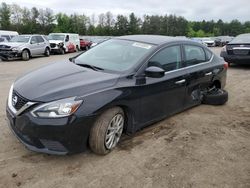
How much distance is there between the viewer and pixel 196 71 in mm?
5398

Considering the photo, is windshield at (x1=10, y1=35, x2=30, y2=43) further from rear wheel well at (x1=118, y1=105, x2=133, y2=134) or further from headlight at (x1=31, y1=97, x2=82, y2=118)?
headlight at (x1=31, y1=97, x2=82, y2=118)

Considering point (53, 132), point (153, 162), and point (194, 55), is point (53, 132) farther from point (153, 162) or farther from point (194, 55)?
point (194, 55)

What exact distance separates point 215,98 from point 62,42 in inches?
741

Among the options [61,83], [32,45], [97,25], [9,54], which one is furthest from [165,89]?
[97,25]

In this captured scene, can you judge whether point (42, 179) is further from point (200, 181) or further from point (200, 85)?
point (200, 85)

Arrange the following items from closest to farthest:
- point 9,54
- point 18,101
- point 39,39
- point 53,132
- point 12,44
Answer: point 53,132 → point 18,101 → point 9,54 → point 12,44 → point 39,39

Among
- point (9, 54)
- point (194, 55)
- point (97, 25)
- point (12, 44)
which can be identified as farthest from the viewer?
point (97, 25)

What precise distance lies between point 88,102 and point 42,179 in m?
1.02

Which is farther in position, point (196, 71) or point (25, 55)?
point (25, 55)

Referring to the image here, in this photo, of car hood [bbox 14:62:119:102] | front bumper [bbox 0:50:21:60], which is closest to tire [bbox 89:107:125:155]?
car hood [bbox 14:62:119:102]

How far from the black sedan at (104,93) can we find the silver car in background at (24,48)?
12778 millimetres

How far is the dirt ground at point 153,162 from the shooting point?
10.7 ft

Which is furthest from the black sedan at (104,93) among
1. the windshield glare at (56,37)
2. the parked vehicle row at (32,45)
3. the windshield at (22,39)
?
the windshield glare at (56,37)

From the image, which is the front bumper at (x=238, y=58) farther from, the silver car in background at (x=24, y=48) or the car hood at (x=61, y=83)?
the silver car in background at (x=24, y=48)
